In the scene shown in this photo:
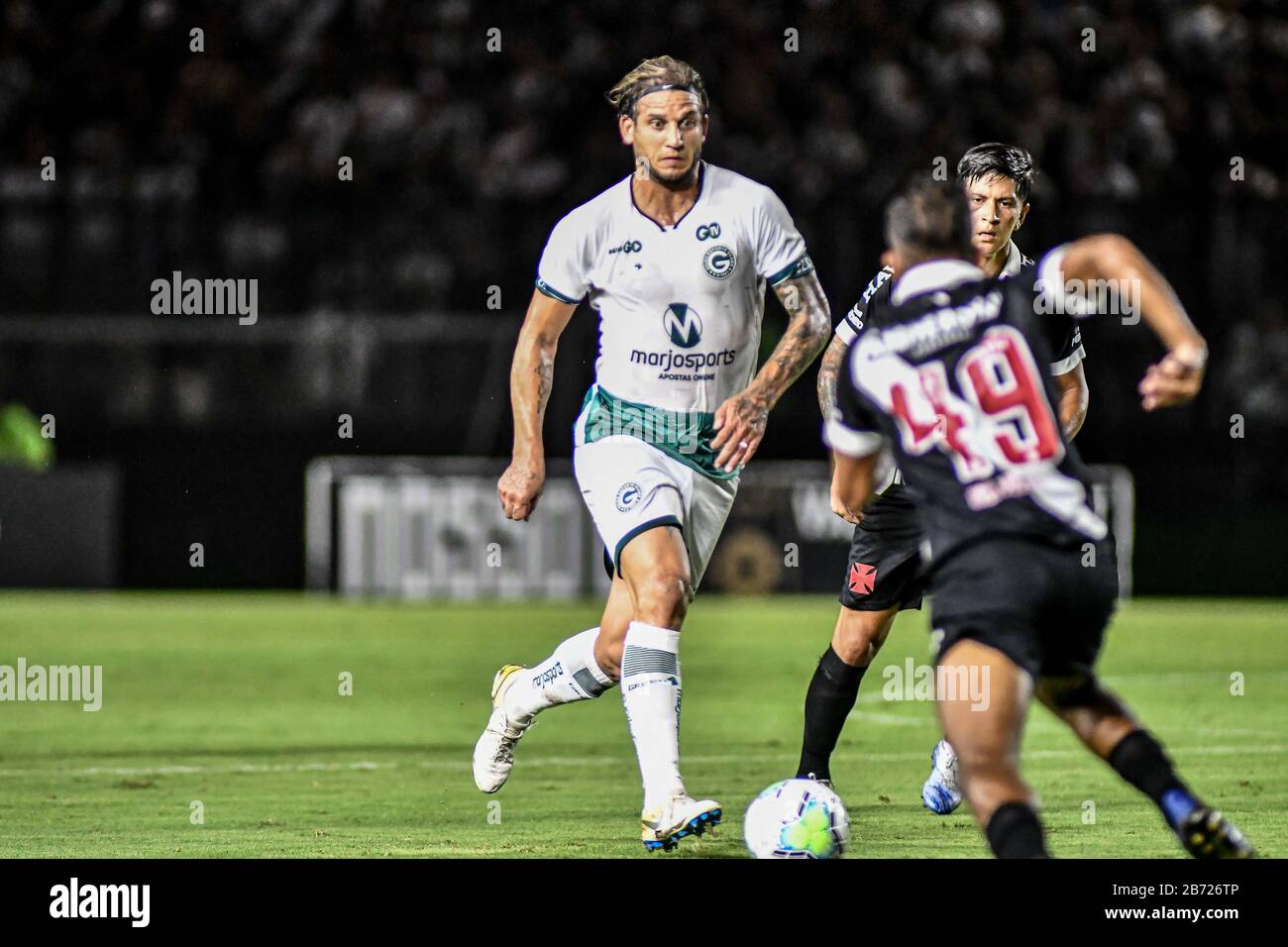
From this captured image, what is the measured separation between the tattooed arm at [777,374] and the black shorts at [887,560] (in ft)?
1.89

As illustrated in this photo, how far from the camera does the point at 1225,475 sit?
60.9ft

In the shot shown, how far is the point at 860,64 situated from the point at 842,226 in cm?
365

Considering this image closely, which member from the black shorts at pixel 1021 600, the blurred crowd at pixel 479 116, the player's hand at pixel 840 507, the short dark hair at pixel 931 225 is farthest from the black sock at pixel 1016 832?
the blurred crowd at pixel 479 116

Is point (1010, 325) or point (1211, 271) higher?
point (1211, 271)

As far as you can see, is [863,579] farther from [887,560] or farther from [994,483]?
[994,483]

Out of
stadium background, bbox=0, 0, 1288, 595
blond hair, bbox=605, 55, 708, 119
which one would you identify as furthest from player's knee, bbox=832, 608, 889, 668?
stadium background, bbox=0, 0, 1288, 595

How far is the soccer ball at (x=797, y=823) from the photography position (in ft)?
20.2

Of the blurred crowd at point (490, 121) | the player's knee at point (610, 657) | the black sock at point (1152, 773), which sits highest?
the blurred crowd at point (490, 121)

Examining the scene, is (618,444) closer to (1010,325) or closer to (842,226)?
(1010,325)

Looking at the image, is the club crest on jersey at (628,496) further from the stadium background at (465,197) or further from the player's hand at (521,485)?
the stadium background at (465,197)

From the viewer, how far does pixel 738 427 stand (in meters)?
6.58

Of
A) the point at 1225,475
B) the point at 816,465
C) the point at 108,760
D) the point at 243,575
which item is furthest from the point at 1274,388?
the point at 108,760

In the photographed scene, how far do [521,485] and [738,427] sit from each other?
2.46 feet

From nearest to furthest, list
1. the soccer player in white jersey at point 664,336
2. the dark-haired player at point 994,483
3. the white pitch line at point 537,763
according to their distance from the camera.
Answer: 1. the dark-haired player at point 994,483
2. the soccer player in white jersey at point 664,336
3. the white pitch line at point 537,763
